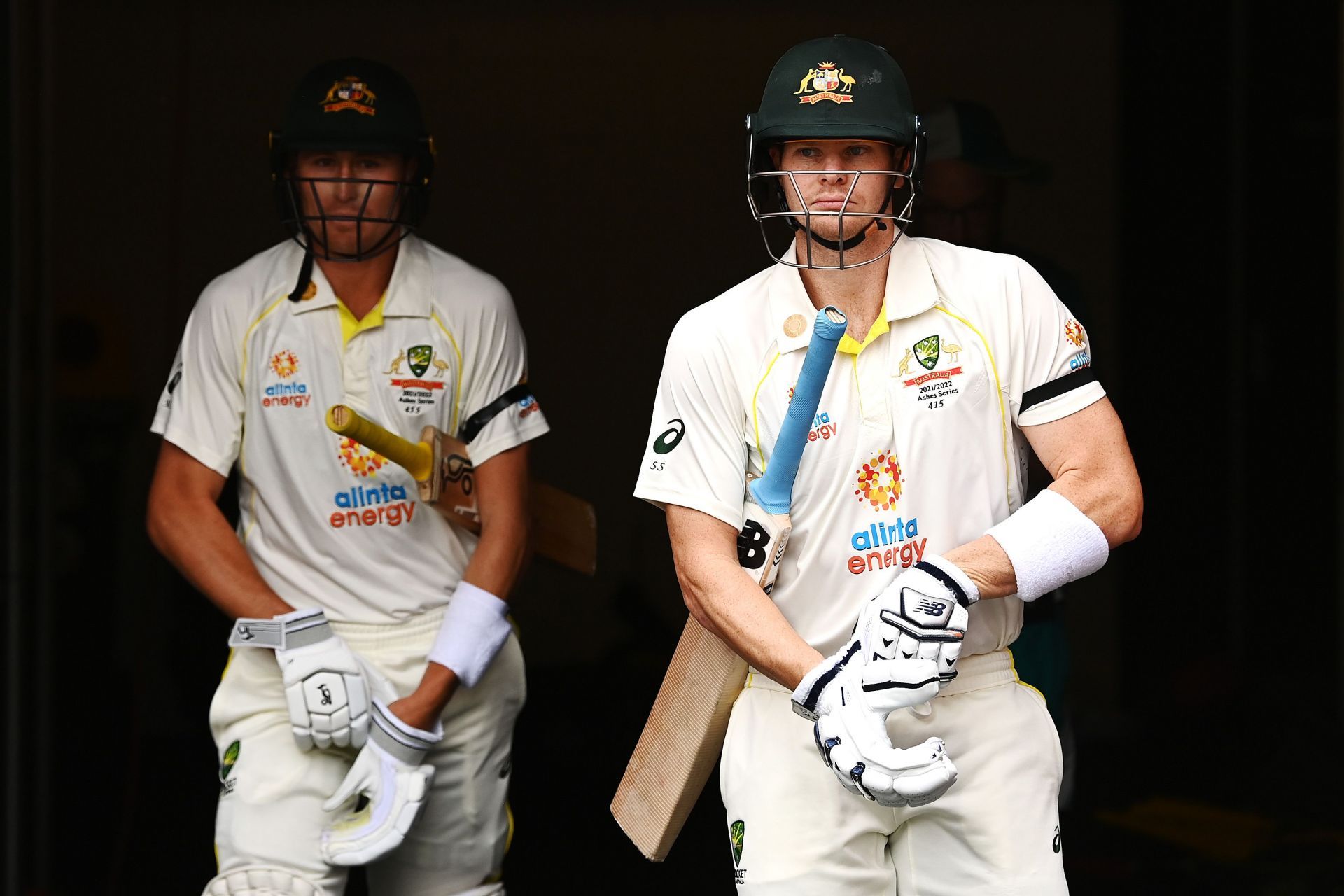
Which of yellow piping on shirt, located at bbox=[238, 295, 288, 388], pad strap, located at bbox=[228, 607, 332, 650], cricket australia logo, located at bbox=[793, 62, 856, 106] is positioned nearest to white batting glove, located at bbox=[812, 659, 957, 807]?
cricket australia logo, located at bbox=[793, 62, 856, 106]

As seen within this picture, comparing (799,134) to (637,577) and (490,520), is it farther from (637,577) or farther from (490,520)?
(637,577)

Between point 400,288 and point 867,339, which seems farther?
point 400,288

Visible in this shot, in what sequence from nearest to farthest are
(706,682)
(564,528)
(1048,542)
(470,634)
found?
(1048,542) < (706,682) < (470,634) < (564,528)

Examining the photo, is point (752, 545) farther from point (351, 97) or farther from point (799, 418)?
point (351, 97)

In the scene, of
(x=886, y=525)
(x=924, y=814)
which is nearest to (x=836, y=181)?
(x=886, y=525)

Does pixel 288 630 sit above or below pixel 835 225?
below

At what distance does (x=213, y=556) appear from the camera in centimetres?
284

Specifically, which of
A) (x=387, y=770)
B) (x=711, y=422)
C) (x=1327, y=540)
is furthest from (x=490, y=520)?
(x=1327, y=540)

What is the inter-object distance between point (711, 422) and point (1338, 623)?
7.45ft

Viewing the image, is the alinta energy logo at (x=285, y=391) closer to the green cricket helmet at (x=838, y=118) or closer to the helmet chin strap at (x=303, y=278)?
→ the helmet chin strap at (x=303, y=278)

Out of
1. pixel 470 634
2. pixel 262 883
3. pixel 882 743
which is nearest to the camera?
pixel 882 743

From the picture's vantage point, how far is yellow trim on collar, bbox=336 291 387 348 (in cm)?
287

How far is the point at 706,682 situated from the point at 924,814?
0.33 meters

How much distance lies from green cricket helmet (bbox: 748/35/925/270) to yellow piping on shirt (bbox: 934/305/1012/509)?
13 cm
